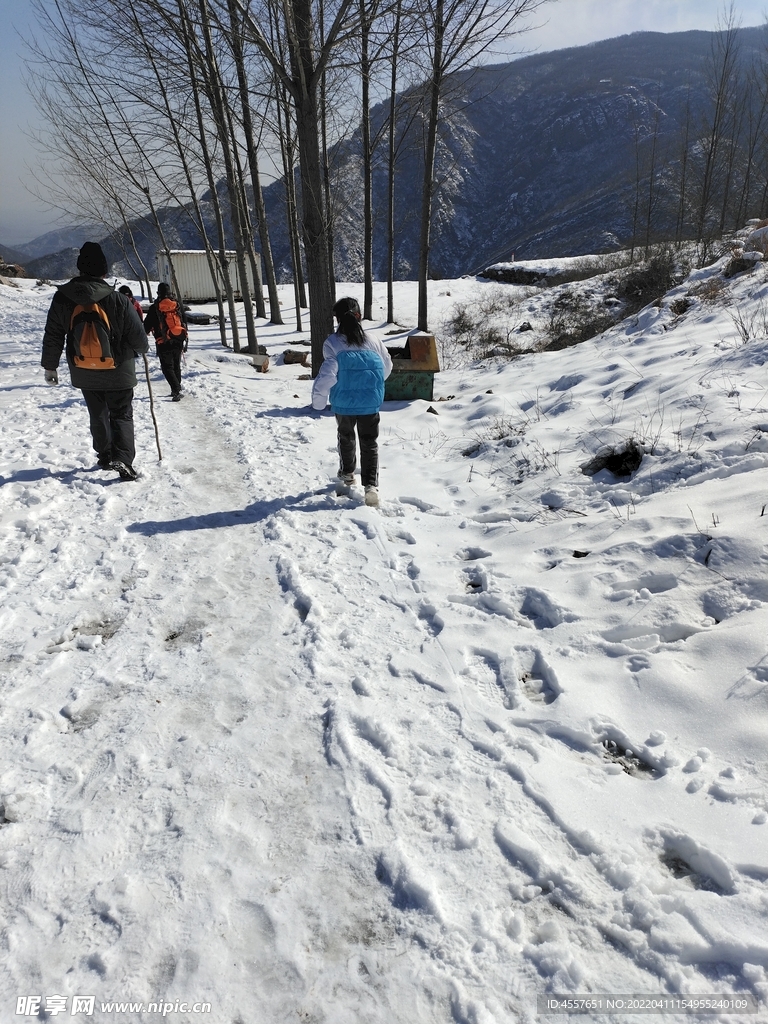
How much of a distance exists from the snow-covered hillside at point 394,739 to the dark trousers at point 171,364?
13.7ft

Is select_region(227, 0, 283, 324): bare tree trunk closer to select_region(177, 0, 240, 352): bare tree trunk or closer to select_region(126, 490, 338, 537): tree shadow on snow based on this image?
select_region(177, 0, 240, 352): bare tree trunk

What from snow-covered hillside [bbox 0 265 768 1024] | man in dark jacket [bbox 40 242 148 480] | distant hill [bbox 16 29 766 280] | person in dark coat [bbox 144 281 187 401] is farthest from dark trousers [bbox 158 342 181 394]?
distant hill [bbox 16 29 766 280]

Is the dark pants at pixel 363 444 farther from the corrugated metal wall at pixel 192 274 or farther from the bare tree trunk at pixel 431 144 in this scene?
the corrugated metal wall at pixel 192 274

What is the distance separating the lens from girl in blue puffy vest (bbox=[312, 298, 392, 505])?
16.7ft

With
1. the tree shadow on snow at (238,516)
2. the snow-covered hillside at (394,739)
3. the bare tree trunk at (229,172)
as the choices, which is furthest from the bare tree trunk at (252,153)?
the snow-covered hillside at (394,739)

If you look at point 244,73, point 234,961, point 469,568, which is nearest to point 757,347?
point 469,568

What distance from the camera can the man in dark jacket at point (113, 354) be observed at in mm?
5113

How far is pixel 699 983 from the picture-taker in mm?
1655

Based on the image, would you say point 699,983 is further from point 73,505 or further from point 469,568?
point 73,505

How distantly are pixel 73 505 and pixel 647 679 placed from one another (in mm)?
4922

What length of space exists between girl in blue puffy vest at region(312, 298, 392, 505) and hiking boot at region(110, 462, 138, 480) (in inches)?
84.9

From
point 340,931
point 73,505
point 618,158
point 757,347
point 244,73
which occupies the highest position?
point 618,158

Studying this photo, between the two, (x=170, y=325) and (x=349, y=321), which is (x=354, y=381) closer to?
(x=349, y=321)

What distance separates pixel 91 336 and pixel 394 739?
15.4ft
